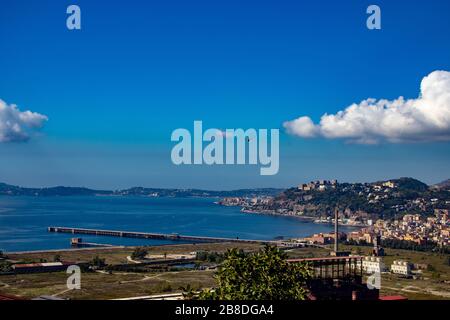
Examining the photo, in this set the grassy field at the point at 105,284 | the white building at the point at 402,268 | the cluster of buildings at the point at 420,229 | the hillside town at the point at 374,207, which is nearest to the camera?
the grassy field at the point at 105,284

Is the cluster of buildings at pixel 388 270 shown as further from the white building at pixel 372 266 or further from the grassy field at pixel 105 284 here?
the grassy field at pixel 105 284

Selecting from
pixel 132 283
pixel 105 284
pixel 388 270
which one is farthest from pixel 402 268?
pixel 105 284

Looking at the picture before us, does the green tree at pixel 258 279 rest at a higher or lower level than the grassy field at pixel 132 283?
higher

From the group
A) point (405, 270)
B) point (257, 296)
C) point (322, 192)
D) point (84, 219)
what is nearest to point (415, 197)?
point (322, 192)

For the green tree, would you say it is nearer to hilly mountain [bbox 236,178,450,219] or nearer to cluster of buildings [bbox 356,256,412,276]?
cluster of buildings [bbox 356,256,412,276]

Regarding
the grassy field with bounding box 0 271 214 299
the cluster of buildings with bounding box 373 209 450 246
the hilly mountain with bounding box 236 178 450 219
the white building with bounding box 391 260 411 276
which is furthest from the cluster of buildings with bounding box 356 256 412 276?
the hilly mountain with bounding box 236 178 450 219

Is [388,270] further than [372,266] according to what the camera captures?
Yes

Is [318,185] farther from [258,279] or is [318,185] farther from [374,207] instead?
[258,279]

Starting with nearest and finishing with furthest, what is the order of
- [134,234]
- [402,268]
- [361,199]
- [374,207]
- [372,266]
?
[402,268]
[372,266]
[134,234]
[374,207]
[361,199]

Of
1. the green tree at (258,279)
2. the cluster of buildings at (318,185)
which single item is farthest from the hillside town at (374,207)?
the green tree at (258,279)
